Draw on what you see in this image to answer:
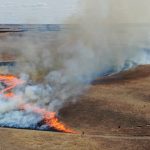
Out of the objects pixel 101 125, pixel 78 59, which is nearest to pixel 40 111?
pixel 101 125

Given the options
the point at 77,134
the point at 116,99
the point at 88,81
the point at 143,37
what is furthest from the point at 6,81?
the point at 143,37

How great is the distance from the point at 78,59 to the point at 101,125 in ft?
41.3

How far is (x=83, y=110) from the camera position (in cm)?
1664

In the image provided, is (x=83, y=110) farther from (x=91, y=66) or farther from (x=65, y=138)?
(x=91, y=66)

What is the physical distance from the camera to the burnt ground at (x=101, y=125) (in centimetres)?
1286

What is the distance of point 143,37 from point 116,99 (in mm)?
18678

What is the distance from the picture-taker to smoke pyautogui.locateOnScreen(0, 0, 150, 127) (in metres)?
19.2

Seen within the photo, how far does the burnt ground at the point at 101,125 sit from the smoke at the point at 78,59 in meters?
1.08

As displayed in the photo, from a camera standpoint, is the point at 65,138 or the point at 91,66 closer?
the point at 65,138

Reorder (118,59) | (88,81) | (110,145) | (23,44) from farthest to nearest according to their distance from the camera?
(23,44), (118,59), (88,81), (110,145)

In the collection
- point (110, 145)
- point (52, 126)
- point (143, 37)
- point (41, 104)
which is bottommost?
point (110, 145)

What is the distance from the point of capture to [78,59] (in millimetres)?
27219

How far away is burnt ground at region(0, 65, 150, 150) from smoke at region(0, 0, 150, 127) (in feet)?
3.53

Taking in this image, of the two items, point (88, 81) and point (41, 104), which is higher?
point (88, 81)
